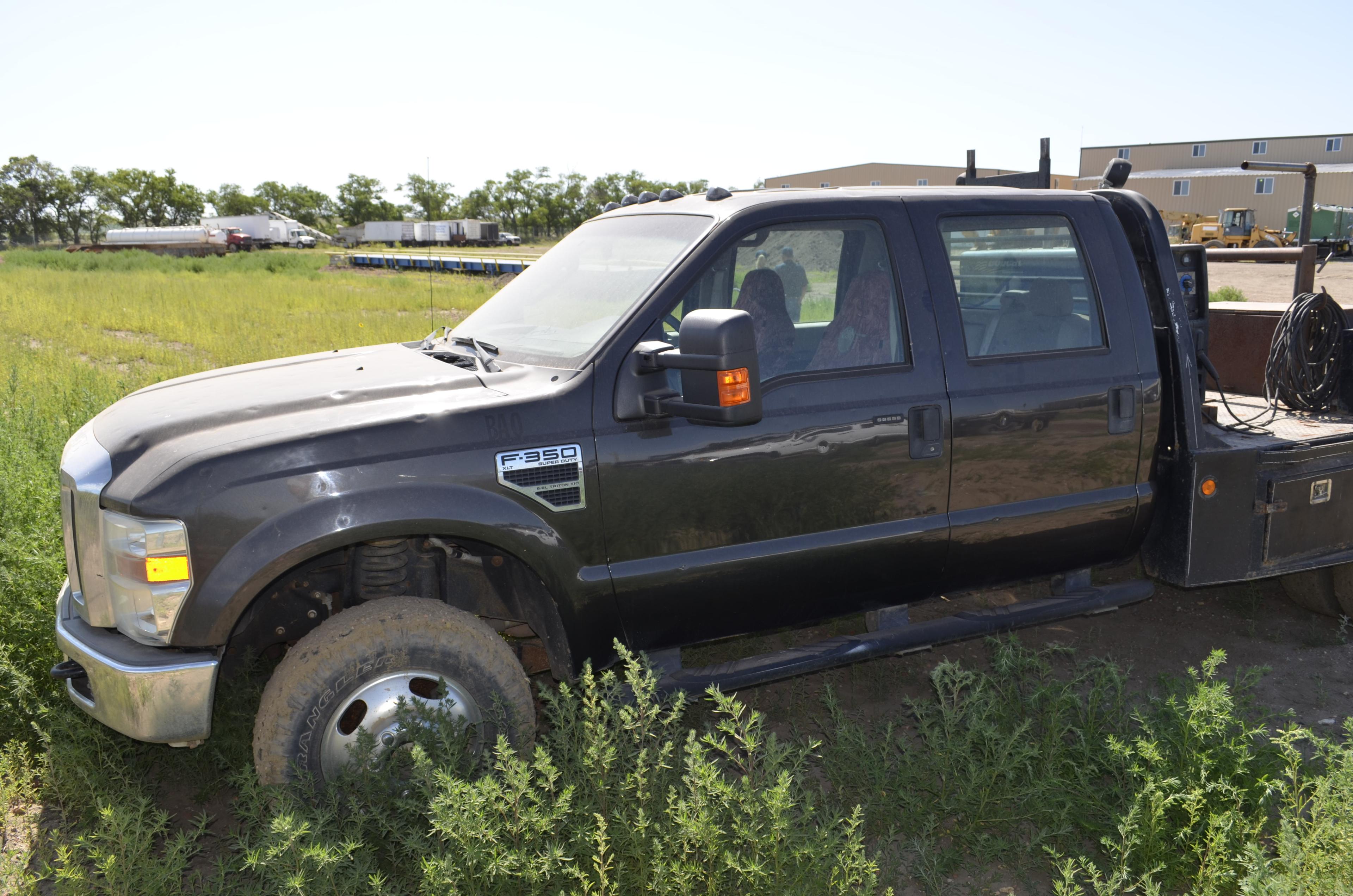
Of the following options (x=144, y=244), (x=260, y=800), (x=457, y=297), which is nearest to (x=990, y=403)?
(x=260, y=800)

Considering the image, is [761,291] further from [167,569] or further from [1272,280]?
[1272,280]

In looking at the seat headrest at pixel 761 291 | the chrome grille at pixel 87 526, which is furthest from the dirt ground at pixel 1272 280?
the chrome grille at pixel 87 526

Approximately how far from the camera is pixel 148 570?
284 centimetres

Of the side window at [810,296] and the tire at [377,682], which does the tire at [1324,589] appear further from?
the tire at [377,682]

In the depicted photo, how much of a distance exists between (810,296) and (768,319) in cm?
30

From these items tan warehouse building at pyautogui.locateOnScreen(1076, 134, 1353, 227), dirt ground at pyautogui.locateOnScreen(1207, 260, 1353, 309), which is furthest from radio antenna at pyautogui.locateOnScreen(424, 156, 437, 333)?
tan warehouse building at pyautogui.locateOnScreen(1076, 134, 1353, 227)

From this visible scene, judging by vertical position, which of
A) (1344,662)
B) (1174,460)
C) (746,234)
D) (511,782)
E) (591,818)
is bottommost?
(1344,662)

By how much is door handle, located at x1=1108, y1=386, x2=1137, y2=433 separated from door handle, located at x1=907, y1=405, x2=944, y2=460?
82 cm

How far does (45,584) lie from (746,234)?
11.3 ft

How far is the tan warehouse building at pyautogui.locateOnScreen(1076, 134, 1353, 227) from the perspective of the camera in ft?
192

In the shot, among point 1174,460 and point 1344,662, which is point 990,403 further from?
point 1344,662

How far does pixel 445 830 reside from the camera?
254 cm

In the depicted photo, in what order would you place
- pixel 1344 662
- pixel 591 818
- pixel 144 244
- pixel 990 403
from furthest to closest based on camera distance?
pixel 144 244
pixel 1344 662
pixel 990 403
pixel 591 818

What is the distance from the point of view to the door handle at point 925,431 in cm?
360
